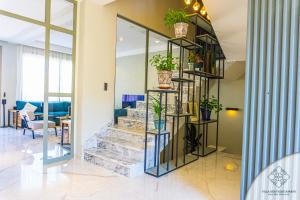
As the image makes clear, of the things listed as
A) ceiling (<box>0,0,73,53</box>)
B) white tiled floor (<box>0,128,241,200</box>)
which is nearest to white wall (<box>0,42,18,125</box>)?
ceiling (<box>0,0,73,53</box>)

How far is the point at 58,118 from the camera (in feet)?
13.5

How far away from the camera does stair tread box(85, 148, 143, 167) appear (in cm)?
318

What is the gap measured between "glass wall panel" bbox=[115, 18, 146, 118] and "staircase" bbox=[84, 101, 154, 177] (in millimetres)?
580

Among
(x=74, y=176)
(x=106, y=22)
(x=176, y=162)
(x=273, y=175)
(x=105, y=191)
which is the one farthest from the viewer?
(x=106, y=22)

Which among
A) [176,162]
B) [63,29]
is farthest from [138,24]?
[176,162]

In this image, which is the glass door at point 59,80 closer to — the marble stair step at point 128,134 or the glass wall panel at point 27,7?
the marble stair step at point 128,134

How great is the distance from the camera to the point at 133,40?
5.26m

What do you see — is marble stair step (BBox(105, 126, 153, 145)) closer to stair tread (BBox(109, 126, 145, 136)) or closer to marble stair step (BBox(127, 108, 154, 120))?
stair tread (BBox(109, 126, 145, 136))

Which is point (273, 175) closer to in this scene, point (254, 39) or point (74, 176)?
point (254, 39)

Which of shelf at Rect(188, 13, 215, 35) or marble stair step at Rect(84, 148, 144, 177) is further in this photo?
shelf at Rect(188, 13, 215, 35)

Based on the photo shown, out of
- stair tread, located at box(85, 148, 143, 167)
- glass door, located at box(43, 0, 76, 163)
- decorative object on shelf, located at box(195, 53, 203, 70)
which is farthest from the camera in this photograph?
decorative object on shelf, located at box(195, 53, 203, 70)

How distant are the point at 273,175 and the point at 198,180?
1.29 m

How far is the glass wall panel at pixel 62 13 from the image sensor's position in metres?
3.49

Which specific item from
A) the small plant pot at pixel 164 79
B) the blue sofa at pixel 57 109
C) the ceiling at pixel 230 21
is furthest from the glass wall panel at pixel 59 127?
the ceiling at pixel 230 21
